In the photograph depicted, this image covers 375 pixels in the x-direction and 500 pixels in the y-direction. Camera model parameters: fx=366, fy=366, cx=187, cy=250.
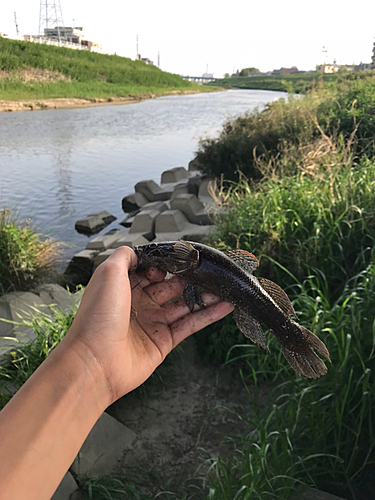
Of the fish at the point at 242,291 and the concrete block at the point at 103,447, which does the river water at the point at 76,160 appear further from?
the fish at the point at 242,291

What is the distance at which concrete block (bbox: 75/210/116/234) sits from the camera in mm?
10445

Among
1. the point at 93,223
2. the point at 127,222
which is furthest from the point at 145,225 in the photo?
the point at 93,223

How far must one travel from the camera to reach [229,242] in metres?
5.67

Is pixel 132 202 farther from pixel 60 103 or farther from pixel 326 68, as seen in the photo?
pixel 60 103

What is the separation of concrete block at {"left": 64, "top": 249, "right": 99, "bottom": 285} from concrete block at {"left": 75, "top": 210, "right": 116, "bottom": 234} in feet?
7.60

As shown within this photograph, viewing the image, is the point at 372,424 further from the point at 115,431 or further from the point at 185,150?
the point at 185,150

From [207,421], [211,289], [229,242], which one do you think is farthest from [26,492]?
[229,242]

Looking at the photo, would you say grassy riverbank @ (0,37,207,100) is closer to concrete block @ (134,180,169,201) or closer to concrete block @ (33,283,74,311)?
concrete block @ (134,180,169,201)

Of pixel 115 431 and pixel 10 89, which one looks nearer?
pixel 115 431

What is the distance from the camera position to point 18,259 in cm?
589

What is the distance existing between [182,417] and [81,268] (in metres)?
4.82

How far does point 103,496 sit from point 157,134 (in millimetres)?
19075

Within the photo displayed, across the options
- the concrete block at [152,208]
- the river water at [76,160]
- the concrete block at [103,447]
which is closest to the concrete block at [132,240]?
the river water at [76,160]

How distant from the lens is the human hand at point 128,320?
78.9 inches
